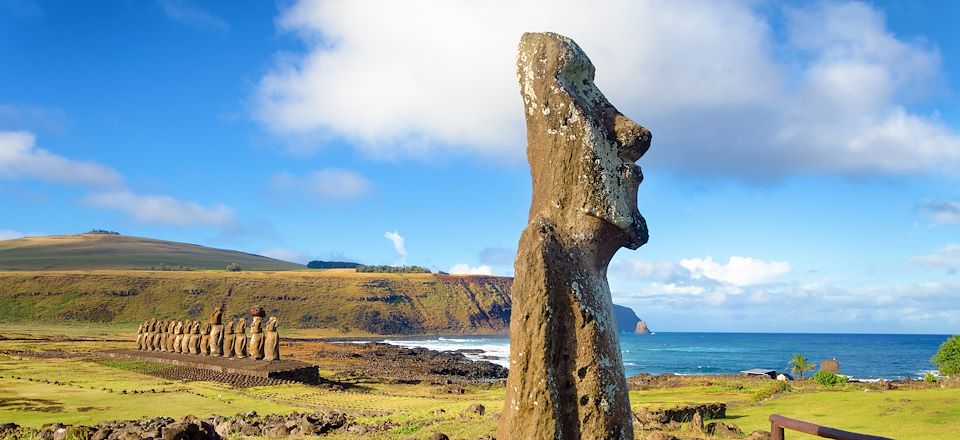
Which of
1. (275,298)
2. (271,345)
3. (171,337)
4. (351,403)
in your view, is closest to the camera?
(351,403)

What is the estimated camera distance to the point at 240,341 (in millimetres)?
31891

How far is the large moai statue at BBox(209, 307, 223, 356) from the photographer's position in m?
32.8

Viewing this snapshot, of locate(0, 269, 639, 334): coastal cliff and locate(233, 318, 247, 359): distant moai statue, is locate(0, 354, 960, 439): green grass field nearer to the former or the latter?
locate(233, 318, 247, 359): distant moai statue

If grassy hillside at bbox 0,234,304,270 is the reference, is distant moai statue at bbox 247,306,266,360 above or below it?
below

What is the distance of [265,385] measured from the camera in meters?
25.5

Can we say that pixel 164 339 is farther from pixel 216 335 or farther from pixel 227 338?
pixel 227 338

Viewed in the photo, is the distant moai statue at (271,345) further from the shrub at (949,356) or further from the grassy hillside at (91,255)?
the grassy hillside at (91,255)

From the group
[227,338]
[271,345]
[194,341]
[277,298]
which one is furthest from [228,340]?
[277,298]

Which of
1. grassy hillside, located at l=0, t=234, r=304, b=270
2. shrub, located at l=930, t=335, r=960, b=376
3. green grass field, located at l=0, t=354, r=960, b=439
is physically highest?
grassy hillside, located at l=0, t=234, r=304, b=270

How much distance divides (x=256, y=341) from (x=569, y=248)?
27.7m

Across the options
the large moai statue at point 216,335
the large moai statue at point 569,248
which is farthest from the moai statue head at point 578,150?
the large moai statue at point 216,335

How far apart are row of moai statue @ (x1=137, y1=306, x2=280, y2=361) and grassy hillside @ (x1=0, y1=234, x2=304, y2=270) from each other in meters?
124

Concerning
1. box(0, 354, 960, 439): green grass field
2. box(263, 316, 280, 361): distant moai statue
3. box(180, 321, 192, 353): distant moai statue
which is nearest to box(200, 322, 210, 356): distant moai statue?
box(180, 321, 192, 353): distant moai statue

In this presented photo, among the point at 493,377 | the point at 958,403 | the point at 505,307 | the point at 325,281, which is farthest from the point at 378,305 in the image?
the point at 958,403
